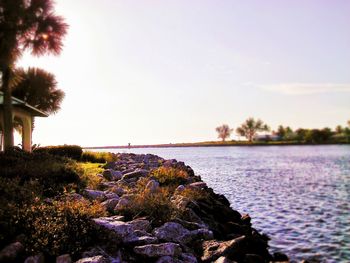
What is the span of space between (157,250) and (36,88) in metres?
31.2

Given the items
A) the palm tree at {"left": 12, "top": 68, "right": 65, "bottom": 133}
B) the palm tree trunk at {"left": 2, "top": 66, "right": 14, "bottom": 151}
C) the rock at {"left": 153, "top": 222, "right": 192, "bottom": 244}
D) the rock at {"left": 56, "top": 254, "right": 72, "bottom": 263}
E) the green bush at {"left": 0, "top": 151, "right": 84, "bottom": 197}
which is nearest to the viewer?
the rock at {"left": 56, "top": 254, "right": 72, "bottom": 263}

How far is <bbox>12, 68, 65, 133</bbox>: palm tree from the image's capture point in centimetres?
3575

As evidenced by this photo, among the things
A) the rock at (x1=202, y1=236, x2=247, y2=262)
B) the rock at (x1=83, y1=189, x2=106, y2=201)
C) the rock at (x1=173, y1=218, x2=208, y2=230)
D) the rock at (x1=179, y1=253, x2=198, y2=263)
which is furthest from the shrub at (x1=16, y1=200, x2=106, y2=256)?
the rock at (x1=83, y1=189, x2=106, y2=201)

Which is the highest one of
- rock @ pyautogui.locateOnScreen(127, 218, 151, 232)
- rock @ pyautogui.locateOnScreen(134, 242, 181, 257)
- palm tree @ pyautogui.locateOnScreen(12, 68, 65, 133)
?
palm tree @ pyautogui.locateOnScreen(12, 68, 65, 133)

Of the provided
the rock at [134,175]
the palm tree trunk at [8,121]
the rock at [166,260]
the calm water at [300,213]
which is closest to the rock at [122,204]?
the rock at [166,260]

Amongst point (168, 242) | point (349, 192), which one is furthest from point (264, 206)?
point (168, 242)

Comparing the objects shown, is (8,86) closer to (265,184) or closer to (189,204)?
(265,184)

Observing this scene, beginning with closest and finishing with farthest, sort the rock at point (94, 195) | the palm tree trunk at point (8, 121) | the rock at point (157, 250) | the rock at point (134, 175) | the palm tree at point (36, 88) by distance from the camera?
the rock at point (157, 250) < the rock at point (94, 195) < the rock at point (134, 175) < the palm tree trunk at point (8, 121) < the palm tree at point (36, 88)

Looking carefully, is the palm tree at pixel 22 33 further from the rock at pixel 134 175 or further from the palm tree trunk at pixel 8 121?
the rock at pixel 134 175

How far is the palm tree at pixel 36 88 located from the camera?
35.8 m

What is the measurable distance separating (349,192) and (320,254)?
45.1ft

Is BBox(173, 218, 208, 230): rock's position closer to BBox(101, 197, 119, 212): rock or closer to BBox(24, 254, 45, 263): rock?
BBox(101, 197, 119, 212): rock

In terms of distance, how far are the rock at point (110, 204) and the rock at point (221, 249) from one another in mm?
2486

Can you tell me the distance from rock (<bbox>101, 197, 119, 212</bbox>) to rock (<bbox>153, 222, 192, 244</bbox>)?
6.17 ft
